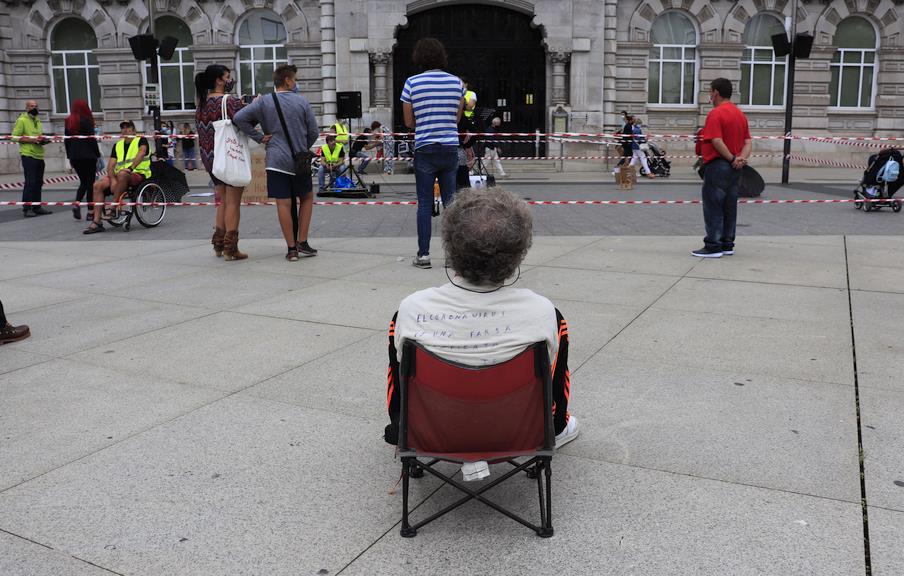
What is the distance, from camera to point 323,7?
2478 cm

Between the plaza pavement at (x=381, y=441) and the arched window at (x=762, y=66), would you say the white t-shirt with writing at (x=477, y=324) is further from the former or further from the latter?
the arched window at (x=762, y=66)

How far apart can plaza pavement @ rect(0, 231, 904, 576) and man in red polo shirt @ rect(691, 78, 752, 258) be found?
4.94ft

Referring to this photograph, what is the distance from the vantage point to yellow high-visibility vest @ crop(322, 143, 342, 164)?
637 inches

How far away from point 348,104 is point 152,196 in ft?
29.2

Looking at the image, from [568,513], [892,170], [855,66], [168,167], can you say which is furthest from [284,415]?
[855,66]

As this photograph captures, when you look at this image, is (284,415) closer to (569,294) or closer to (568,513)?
(568,513)

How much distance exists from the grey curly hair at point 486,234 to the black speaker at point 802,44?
1846cm

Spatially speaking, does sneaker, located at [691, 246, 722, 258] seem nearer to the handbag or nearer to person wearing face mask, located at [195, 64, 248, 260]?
the handbag

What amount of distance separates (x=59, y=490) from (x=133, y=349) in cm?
202

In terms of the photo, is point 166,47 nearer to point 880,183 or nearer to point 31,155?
point 31,155

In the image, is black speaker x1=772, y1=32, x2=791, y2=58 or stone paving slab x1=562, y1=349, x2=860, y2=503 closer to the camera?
stone paving slab x1=562, y1=349, x2=860, y2=503

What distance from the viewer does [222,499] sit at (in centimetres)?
300

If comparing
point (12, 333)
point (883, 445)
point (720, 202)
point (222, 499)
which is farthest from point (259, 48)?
point (883, 445)

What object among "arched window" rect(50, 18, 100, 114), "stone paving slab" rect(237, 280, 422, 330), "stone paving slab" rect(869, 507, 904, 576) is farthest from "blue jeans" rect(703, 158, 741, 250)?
"arched window" rect(50, 18, 100, 114)
